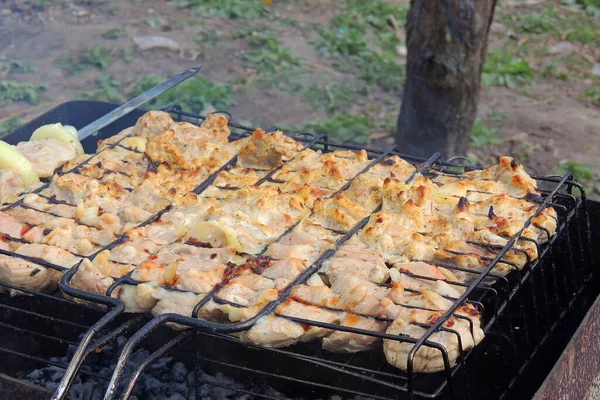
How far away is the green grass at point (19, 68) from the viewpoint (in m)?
8.73

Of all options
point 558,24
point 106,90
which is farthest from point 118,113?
point 558,24

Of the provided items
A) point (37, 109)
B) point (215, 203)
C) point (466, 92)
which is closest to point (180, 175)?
point (215, 203)

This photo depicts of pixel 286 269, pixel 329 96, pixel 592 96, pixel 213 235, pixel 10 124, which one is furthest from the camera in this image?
pixel 592 96

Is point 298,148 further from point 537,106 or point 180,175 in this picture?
point 537,106

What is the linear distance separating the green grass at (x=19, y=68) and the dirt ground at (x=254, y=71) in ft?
0.25

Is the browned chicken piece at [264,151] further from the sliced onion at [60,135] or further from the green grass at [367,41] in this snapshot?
the green grass at [367,41]

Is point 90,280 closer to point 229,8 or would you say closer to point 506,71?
point 506,71

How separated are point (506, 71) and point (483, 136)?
1.87m

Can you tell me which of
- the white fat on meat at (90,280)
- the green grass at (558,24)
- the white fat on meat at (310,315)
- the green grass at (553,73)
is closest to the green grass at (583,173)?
the green grass at (553,73)

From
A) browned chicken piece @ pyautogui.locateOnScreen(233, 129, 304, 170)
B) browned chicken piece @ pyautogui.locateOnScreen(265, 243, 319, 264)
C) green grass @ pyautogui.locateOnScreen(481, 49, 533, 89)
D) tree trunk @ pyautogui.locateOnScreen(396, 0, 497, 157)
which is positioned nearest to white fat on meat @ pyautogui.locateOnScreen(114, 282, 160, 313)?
browned chicken piece @ pyautogui.locateOnScreen(265, 243, 319, 264)

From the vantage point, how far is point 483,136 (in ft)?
26.2

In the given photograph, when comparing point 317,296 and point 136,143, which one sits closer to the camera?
point 317,296

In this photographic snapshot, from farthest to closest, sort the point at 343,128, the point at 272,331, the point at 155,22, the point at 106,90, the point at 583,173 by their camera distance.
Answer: the point at 155,22 < the point at 106,90 < the point at 343,128 < the point at 583,173 < the point at 272,331

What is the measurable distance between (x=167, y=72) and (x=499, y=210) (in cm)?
630
